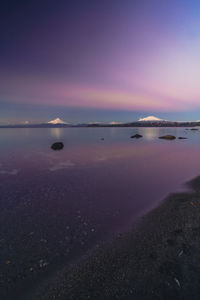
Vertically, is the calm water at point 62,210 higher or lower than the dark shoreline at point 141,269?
lower

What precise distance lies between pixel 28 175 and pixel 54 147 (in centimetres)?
2264

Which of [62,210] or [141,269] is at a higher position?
[141,269]

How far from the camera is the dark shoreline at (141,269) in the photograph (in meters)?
4.01

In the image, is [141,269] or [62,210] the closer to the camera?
[141,269]

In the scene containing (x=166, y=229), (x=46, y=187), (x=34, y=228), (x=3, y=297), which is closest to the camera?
(x=3, y=297)

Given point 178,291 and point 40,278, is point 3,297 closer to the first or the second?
point 40,278

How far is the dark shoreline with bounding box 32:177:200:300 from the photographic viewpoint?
4.01 metres

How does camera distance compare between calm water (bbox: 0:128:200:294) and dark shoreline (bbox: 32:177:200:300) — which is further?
calm water (bbox: 0:128:200:294)

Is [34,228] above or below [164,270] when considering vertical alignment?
below

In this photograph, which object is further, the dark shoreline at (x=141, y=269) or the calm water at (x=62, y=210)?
the calm water at (x=62, y=210)

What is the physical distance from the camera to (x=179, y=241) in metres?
5.89

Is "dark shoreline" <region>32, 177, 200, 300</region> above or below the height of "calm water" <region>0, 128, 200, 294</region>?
above

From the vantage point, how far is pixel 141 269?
468 centimetres

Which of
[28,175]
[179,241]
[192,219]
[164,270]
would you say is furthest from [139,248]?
[28,175]
